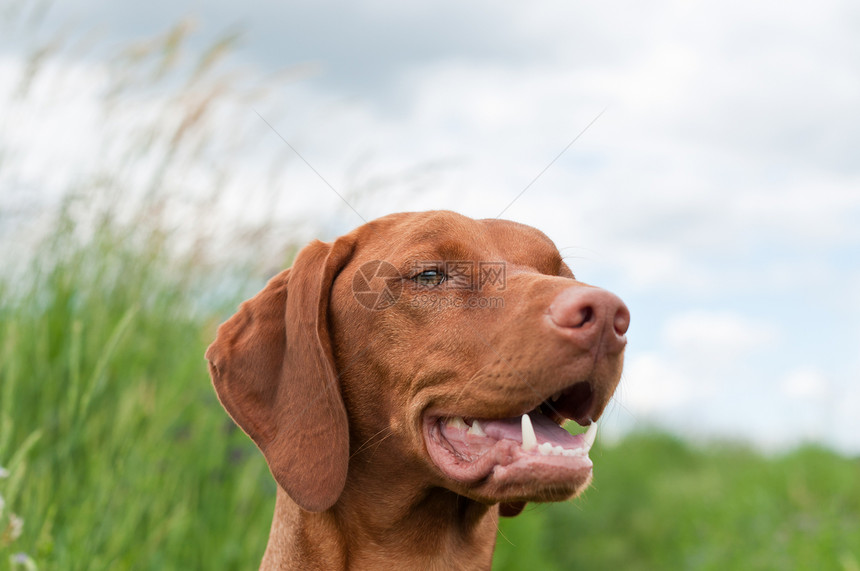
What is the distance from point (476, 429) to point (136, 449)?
271 centimetres

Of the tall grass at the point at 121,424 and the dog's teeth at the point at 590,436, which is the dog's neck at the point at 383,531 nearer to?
the dog's teeth at the point at 590,436

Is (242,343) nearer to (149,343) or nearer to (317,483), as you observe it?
(317,483)

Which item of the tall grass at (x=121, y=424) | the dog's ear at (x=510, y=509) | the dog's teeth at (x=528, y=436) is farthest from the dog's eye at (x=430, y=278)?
the tall grass at (x=121, y=424)

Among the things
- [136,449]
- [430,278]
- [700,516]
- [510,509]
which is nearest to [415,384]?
[430,278]

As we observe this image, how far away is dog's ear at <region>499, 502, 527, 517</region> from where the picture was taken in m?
2.94

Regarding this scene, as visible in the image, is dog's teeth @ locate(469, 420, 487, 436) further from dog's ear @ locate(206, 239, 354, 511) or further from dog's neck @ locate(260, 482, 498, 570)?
dog's ear @ locate(206, 239, 354, 511)

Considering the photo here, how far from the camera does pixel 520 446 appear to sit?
7.26 feet

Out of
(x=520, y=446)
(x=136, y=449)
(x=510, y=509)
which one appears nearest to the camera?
(x=520, y=446)

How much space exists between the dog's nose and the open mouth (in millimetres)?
195

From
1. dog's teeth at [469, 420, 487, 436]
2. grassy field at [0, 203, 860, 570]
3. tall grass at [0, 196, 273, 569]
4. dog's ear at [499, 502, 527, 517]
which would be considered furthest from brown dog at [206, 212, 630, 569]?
tall grass at [0, 196, 273, 569]

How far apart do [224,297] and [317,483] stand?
4.07m

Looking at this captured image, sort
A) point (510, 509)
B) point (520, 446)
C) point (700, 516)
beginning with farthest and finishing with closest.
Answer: point (700, 516) < point (510, 509) < point (520, 446)

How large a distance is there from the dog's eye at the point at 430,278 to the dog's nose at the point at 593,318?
1.69ft

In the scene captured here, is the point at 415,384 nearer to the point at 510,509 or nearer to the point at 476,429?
the point at 476,429
